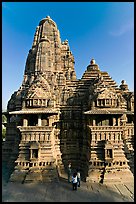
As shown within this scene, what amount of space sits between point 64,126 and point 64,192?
631 cm

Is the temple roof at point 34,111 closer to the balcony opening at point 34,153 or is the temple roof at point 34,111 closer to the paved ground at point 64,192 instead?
the balcony opening at point 34,153

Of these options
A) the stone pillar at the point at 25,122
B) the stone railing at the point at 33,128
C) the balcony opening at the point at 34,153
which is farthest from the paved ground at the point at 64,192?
the stone pillar at the point at 25,122

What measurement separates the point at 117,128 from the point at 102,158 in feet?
8.98

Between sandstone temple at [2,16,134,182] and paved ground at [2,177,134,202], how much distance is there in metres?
0.71

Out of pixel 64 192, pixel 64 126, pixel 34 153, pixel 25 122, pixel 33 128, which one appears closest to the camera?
pixel 64 192

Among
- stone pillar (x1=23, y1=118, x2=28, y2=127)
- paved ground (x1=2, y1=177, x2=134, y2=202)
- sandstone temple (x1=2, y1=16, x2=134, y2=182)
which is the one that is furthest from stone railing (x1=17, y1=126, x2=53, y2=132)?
paved ground (x1=2, y1=177, x2=134, y2=202)

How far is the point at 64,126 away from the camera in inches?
645

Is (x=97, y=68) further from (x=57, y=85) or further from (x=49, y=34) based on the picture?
(x=49, y=34)

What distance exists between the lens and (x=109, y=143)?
13.5 meters

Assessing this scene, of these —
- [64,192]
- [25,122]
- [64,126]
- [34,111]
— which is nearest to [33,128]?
[25,122]

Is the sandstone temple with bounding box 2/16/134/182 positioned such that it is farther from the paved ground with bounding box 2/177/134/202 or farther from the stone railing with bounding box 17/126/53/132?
the paved ground with bounding box 2/177/134/202

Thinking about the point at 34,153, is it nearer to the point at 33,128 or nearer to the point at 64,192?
the point at 33,128

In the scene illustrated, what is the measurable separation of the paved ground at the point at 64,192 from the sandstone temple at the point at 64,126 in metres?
0.71

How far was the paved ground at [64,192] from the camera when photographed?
Result: 1026cm
